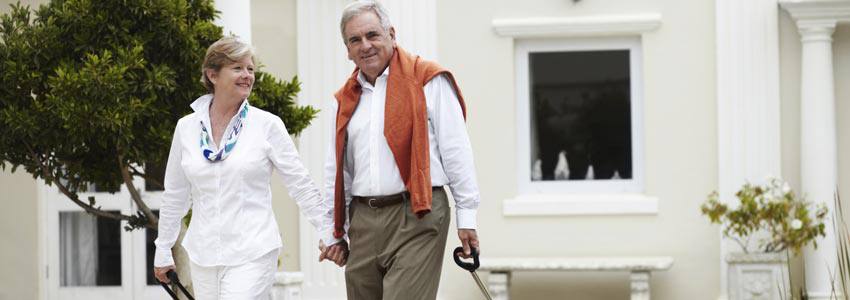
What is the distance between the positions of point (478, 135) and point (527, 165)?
0.45 metres

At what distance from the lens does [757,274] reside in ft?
35.8

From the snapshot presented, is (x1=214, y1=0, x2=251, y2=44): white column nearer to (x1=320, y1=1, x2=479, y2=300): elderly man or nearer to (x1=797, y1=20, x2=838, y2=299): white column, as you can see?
(x1=320, y1=1, x2=479, y2=300): elderly man

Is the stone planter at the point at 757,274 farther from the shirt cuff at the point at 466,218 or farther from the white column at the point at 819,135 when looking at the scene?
the shirt cuff at the point at 466,218

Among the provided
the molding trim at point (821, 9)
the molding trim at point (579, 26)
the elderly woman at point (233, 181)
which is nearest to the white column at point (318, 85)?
the molding trim at point (579, 26)

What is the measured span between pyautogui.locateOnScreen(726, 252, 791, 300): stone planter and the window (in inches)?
44.0

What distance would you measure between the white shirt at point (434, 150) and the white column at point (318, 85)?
233 inches

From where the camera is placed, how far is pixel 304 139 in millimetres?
11938

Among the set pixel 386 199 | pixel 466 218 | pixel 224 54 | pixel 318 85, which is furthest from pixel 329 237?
pixel 318 85

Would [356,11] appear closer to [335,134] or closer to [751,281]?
[335,134]

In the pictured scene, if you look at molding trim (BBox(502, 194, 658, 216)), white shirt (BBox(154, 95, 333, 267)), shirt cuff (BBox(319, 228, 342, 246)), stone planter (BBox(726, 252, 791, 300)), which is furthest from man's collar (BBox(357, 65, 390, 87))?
molding trim (BBox(502, 194, 658, 216))

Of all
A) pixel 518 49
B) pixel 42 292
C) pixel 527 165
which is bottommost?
pixel 42 292

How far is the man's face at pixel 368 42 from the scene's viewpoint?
582cm

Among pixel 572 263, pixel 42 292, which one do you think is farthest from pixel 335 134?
pixel 42 292

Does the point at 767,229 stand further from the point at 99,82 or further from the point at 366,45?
the point at 366,45
